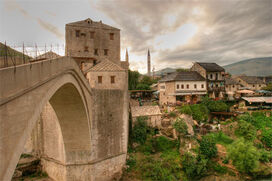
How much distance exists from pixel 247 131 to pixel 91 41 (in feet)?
71.1

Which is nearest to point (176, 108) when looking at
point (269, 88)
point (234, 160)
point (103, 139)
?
point (234, 160)

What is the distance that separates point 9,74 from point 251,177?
21184mm

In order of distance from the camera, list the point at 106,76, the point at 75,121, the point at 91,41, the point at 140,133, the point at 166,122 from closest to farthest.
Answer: the point at 75,121
the point at 106,76
the point at 91,41
the point at 140,133
the point at 166,122

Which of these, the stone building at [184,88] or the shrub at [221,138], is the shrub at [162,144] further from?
the stone building at [184,88]

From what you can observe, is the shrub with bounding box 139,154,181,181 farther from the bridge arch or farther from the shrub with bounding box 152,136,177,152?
the bridge arch

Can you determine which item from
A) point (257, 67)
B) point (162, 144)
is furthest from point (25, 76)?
point (257, 67)

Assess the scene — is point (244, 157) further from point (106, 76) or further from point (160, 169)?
point (106, 76)

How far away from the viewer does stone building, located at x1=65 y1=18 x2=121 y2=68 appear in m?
17.1

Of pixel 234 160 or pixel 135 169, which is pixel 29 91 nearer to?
pixel 135 169

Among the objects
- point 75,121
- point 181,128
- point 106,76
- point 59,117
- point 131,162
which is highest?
point 106,76

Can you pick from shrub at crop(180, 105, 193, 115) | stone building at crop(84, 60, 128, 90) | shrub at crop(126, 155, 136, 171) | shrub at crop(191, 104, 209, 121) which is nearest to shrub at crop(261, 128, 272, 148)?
shrub at crop(191, 104, 209, 121)

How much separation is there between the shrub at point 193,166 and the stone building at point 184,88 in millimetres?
11723

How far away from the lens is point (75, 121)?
39.8 feet

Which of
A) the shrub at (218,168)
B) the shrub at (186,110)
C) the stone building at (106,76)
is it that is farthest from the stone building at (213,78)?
the stone building at (106,76)
